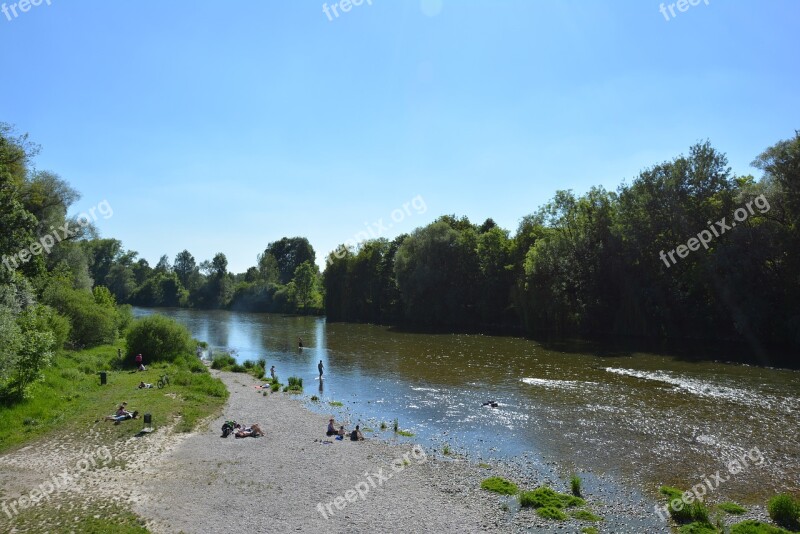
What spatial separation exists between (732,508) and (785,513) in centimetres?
143

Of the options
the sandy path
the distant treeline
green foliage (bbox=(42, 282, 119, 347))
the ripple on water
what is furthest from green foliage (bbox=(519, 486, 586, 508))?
green foliage (bbox=(42, 282, 119, 347))

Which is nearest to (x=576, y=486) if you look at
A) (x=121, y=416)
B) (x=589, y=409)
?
(x=589, y=409)

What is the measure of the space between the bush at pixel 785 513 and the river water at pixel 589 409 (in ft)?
5.16

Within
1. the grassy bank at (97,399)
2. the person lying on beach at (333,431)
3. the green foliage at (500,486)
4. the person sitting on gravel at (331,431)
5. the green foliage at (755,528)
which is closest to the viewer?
the green foliage at (755,528)

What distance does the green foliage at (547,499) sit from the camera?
54.8 feet

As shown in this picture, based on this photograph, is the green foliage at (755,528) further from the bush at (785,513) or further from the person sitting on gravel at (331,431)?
the person sitting on gravel at (331,431)

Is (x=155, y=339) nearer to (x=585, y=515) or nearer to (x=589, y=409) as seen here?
(x=589, y=409)

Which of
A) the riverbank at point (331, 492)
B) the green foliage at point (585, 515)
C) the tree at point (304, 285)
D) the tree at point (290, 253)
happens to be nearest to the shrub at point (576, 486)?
the riverbank at point (331, 492)

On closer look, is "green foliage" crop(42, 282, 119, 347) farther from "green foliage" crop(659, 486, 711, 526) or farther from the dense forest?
"green foliage" crop(659, 486, 711, 526)

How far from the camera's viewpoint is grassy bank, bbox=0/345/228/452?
23.7 m

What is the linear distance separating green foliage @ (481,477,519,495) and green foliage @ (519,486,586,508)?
0.71m

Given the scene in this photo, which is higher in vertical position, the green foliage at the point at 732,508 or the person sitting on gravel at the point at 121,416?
the person sitting on gravel at the point at 121,416

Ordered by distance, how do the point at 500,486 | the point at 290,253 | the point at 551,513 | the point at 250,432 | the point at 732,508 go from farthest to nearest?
1. the point at 290,253
2. the point at 250,432
3. the point at 500,486
4. the point at 732,508
5. the point at 551,513

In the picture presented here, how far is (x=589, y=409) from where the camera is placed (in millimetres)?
29047
